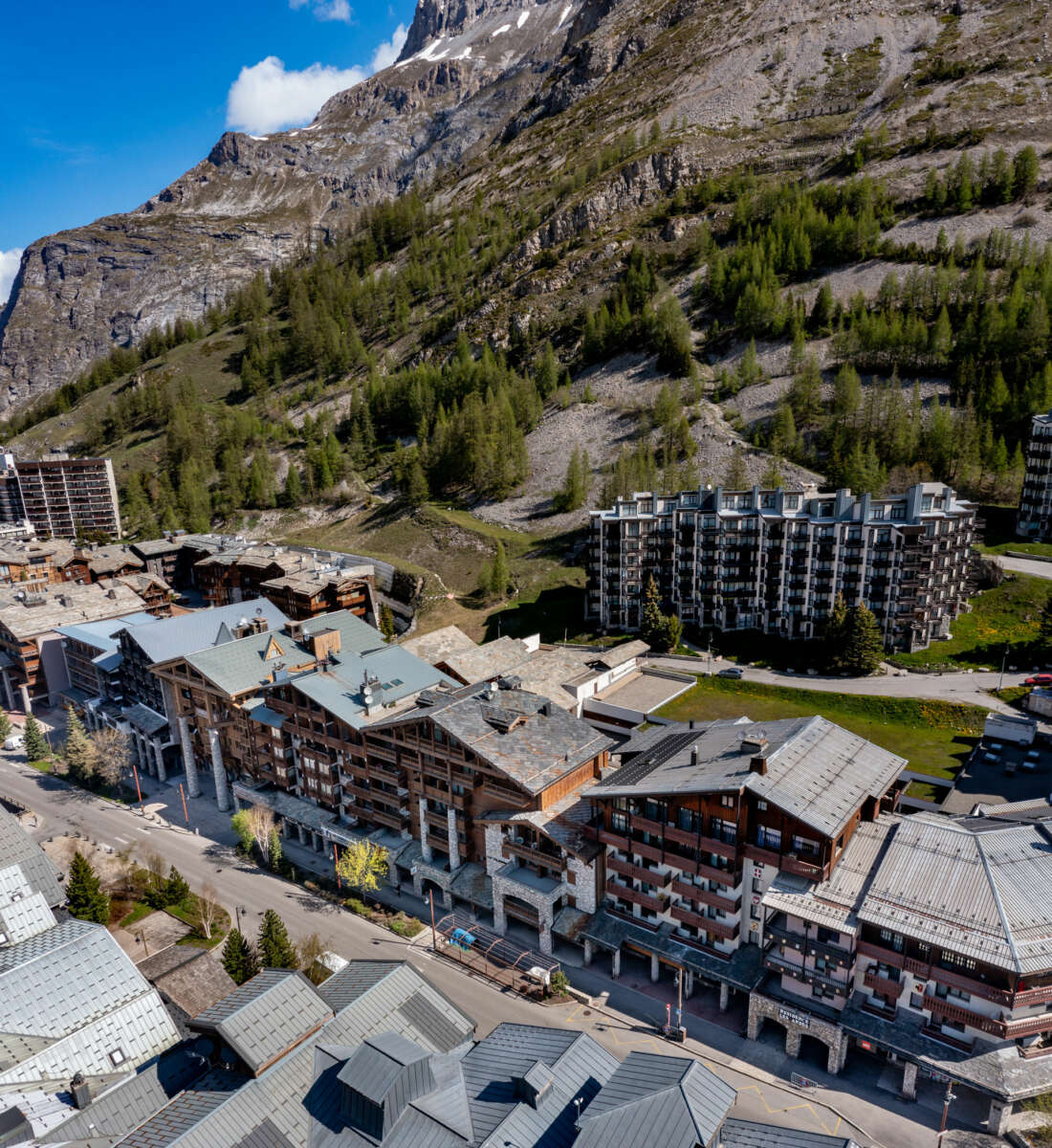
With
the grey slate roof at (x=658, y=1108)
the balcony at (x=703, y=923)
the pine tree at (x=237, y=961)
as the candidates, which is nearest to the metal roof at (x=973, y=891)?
the balcony at (x=703, y=923)

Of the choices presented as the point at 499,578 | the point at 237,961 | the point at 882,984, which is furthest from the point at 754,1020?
the point at 499,578

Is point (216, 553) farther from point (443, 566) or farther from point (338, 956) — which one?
point (338, 956)

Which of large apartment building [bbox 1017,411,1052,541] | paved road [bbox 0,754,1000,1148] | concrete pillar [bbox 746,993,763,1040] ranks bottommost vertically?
paved road [bbox 0,754,1000,1148]

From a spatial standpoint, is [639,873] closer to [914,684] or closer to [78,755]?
[914,684]

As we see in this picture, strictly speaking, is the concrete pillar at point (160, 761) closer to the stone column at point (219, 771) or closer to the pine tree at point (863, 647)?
the stone column at point (219, 771)

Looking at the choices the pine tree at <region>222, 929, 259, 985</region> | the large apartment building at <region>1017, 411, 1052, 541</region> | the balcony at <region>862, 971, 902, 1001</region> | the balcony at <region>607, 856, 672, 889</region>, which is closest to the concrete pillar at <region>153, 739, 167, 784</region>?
the pine tree at <region>222, 929, 259, 985</region>

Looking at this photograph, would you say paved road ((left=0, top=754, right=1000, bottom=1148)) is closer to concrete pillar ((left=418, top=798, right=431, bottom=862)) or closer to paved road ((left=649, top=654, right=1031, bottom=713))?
concrete pillar ((left=418, top=798, right=431, bottom=862))

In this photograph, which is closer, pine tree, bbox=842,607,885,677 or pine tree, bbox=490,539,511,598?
pine tree, bbox=842,607,885,677

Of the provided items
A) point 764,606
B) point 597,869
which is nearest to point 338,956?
point 597,869
